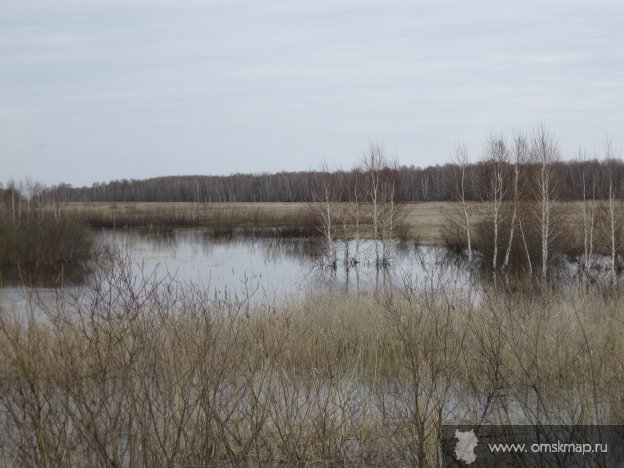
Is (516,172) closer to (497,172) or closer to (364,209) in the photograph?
(497,172)

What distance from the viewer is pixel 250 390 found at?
5547mm

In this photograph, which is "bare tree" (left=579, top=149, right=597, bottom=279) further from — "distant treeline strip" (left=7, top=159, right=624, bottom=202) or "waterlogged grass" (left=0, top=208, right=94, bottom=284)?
"distant treeline strip" (left=7, top=159, right=624, bottom=202)

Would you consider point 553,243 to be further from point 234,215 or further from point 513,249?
point 234,215

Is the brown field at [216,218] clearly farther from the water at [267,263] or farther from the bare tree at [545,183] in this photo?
the bare tree at [545,183]

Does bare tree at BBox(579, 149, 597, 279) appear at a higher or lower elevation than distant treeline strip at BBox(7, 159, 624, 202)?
lower

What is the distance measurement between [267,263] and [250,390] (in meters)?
24.5

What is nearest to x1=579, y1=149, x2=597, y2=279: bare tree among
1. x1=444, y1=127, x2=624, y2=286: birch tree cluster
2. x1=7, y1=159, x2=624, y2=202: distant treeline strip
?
x1=444, y1=127, x2=624, y2=286: birch tree cluster

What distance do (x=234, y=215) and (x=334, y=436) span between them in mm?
54852

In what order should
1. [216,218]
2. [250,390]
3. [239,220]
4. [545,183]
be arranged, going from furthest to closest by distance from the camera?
[216,218], [239,220], [545,183], [250,390]

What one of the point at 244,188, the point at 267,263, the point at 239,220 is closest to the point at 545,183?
the point at 267,263
